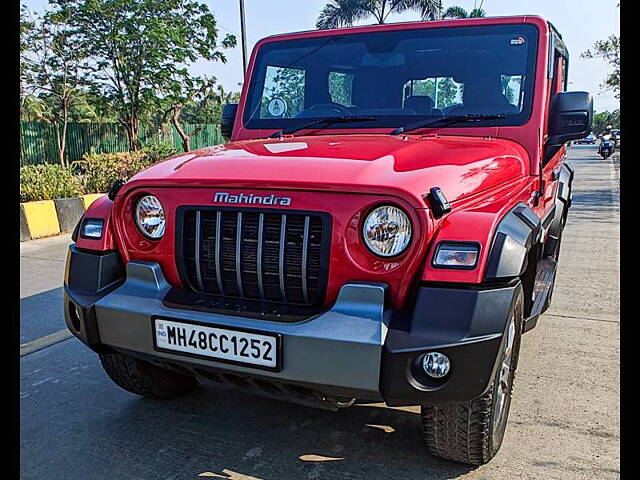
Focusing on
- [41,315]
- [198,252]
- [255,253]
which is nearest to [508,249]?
[255,253]

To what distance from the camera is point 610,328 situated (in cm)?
447

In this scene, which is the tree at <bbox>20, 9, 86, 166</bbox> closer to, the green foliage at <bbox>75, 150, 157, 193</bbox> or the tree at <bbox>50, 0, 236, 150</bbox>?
the tree at <bbox>50, 0, 236, 150</bbox>

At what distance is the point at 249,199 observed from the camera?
241cm

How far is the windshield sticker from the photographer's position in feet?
12.4

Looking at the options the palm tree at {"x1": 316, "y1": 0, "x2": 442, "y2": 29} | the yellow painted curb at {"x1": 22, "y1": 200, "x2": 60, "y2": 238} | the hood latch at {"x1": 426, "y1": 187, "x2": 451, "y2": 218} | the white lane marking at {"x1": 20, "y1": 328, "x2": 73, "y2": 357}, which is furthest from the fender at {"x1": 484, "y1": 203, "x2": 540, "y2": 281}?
the palm tree at {"x1": 316, "y1": 0, "x2": 442, "y2": 29}

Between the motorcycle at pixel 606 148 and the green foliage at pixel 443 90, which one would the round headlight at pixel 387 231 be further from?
the motorcycle at pixel 606 148

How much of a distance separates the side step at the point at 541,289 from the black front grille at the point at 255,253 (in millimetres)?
1237

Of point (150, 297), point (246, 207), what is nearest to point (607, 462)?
point (246, 207)

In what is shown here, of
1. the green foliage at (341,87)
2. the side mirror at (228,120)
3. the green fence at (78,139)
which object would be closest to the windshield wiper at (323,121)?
the green foliage at (341,87)

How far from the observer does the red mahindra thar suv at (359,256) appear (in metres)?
2.14

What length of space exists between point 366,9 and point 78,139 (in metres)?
12.3

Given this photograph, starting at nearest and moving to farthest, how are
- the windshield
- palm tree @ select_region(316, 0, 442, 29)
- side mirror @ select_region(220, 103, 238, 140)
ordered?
the windshield
side mirror @ select_region(220, 103, 238, 140)
palm tree @ select_region(316, 0, 442, 29)

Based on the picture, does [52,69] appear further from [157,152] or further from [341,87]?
[341,87]
